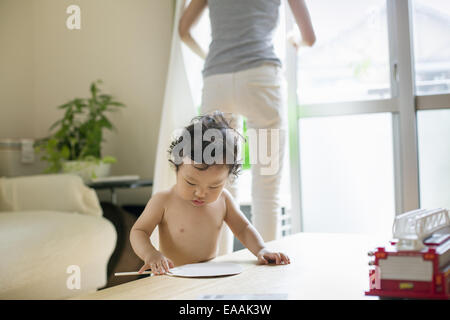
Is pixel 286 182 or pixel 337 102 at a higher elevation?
pixel 337 102

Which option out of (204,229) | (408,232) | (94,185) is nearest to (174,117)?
(94,185)

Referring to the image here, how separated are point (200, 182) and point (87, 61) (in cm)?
29

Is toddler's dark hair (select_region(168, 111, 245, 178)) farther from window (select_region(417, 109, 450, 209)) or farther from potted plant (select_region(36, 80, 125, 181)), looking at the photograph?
potted plant (select_region(36, 80, 125, 181))

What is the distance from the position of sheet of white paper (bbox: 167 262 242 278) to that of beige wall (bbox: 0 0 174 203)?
0.36 meters

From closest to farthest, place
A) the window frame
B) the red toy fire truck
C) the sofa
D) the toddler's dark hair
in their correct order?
the red toy fire truck < the toddler's dark hair < the sofa < the window frame

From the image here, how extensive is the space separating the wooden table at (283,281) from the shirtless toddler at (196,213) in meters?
0.04

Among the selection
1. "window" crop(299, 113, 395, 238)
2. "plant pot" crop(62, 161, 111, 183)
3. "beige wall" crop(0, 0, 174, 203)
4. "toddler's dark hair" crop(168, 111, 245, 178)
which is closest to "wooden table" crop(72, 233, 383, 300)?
"toddler's dark hair" crop(168, 111, 245, 178)

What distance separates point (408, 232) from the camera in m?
0.46

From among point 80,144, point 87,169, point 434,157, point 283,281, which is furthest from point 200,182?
point 80,144

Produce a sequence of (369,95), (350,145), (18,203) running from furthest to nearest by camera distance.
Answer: (18,203) < (369,95) < (350,145)

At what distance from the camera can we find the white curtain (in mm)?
1012
